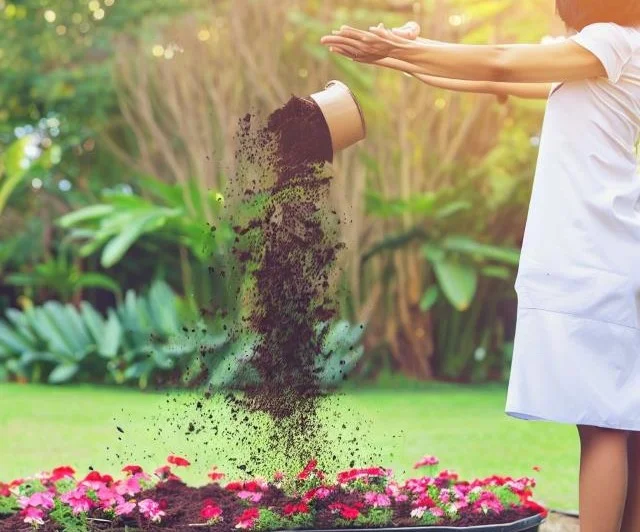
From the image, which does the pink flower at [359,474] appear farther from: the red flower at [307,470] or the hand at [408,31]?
the hand at [408,31]

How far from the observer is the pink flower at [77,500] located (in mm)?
2381

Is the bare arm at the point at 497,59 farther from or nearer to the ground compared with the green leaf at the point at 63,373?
farther from the ground

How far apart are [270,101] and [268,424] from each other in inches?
186

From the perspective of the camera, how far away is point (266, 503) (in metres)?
2.50

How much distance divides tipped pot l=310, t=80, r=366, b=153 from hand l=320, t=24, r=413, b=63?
1.09 ft

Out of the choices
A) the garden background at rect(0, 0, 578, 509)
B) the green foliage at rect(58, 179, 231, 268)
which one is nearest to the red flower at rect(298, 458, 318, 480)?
the garden background at rect(0, 0, 578, 509)

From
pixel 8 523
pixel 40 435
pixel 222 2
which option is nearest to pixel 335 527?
pixel 8 523

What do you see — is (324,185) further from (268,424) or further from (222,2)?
(222,2)

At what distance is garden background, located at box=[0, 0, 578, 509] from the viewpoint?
6613mm

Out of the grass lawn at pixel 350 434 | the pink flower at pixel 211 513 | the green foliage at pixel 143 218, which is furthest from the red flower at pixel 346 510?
the green foliage at pixel 143 218

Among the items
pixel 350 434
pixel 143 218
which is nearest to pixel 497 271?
pixel 350 434

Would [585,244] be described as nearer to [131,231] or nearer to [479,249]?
[479,249]

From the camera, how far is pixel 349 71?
7.38 metres

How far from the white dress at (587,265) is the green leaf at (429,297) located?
4.66 metres
